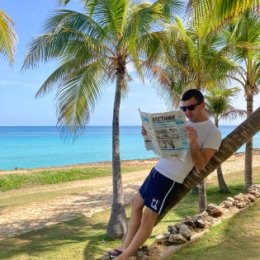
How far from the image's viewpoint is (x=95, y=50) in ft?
27.1

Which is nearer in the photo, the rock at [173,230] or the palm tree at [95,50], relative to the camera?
the rock at [173,230]

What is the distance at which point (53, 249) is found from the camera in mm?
7820

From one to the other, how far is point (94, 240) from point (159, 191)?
5595 mm

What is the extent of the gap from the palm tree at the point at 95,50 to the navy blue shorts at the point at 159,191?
4.78 meters

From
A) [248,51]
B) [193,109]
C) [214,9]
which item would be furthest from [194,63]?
[193,109]

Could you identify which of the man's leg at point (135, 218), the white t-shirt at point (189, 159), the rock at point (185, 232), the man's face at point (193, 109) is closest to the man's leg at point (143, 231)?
the man's leg at point (135, 218)

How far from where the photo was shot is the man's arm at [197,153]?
3066 mm

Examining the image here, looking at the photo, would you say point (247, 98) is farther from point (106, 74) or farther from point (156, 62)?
point (106, 74)

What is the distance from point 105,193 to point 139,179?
3688 millimetres

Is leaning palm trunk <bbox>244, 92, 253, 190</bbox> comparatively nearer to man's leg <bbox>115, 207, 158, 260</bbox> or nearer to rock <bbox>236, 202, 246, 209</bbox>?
rock <bbox>236, 202, 246, 209</bbox>

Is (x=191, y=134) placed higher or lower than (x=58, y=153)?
higher

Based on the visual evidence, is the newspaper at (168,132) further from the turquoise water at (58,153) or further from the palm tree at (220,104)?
the turquoise water at (58,153)

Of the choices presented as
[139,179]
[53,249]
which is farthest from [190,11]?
[139,179]

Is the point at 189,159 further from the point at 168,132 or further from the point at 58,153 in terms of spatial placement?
the point at 58,153
